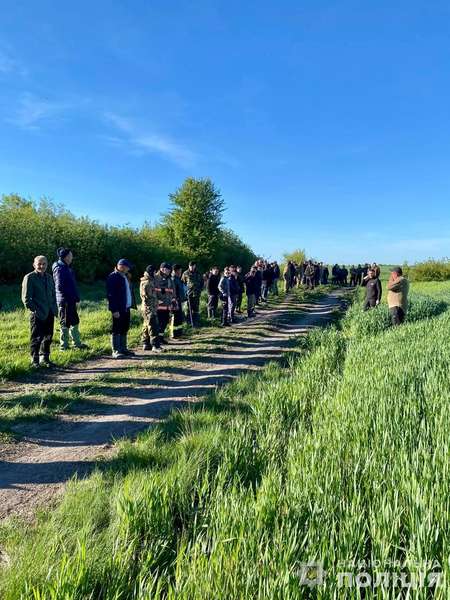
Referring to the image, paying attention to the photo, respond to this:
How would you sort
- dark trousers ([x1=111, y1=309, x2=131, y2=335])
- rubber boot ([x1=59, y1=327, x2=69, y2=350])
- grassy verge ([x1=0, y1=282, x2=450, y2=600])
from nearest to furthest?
grassy verge ([x1=0, y1=282, x2=450, y2=600]) → rubber boot ([x1=59, y1=327, x2=69, y2=350]) → dark trousers ([x1=111, y1=309, x2=131, y2=335])

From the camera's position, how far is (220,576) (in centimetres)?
167

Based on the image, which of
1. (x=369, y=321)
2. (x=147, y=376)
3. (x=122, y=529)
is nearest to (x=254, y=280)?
(x=369, y=321)

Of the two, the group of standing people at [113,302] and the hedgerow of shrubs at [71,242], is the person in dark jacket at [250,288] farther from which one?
the hedgerow of shrubs at [71,242]

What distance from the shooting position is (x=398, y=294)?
9.55m

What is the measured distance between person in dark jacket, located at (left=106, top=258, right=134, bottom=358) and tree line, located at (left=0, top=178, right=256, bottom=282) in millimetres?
11223

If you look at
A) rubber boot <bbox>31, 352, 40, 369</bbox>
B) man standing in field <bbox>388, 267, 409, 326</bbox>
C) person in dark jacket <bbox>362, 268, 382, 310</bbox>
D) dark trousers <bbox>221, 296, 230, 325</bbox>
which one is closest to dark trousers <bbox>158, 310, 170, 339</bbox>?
dark trousers <bbox>221, 296, 230, 325</bbox>

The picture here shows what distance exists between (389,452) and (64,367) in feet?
19.2

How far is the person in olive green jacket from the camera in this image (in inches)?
263

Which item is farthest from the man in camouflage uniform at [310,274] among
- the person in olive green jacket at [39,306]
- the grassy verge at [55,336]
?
the person in olive green jacket at [39,306]

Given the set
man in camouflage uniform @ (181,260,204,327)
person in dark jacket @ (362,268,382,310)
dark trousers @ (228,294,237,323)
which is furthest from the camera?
dark trousers @ (228,294,237,323)

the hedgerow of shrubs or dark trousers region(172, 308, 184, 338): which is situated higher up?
the hedgerow of shrubs

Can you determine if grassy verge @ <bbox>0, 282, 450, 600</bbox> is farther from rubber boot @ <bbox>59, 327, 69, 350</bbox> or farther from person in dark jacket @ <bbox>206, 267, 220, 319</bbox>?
person in dark jacket @ <bbox>206, 267, 220, 319</bbox>

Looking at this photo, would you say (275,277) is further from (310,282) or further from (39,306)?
(39,306)

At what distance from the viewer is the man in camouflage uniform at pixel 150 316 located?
28.2ft
